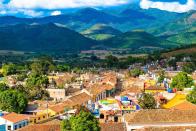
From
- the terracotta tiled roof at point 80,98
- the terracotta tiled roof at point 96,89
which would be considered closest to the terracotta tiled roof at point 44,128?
the terracotta tiled roof at point 80,98

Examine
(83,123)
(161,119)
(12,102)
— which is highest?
(83,123)

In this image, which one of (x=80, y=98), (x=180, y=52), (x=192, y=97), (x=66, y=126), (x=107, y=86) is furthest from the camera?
(x=180, y=52)

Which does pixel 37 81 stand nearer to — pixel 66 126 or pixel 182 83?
pixel 182 83

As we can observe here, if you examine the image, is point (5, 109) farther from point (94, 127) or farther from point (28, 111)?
point (94, 127)

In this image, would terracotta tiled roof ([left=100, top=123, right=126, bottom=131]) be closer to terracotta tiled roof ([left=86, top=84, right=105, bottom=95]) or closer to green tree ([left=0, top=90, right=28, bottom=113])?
green tree ([left=0, top=90, right=28, bottom=113])

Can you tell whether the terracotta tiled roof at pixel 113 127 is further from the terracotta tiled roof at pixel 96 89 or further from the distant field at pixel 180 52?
the distant field at pixel 180 52

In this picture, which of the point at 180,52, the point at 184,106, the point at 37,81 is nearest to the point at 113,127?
the point at 184,106

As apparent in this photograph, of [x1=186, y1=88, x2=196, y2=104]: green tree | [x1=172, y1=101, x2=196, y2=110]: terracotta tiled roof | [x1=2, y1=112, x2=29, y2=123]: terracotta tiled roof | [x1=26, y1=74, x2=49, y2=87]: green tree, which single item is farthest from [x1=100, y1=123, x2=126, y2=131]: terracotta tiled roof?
[x1=26, y1=74, x2=49, y2=87]: green tree
